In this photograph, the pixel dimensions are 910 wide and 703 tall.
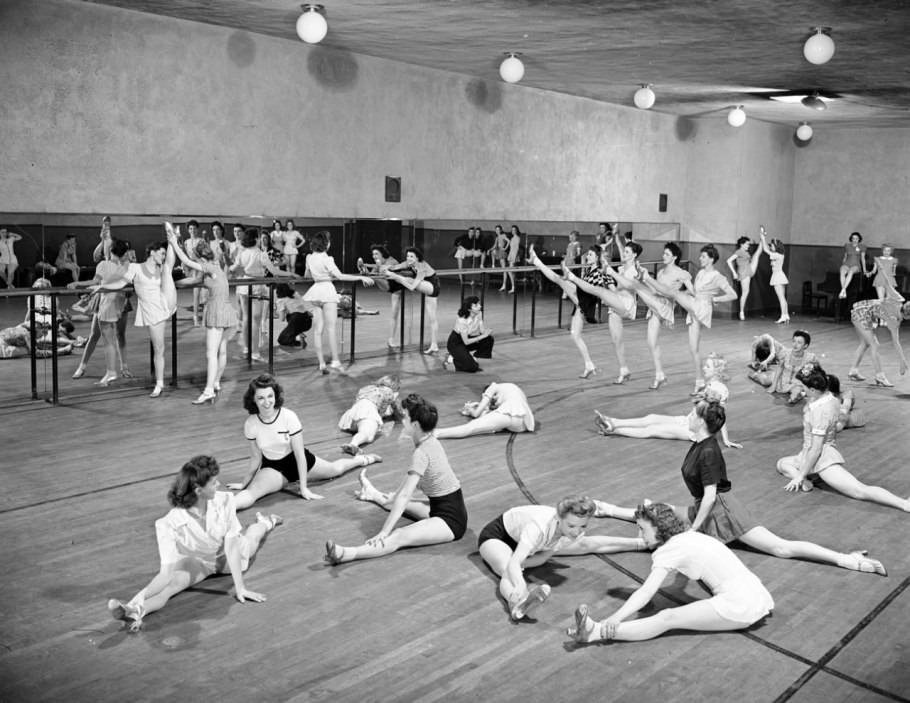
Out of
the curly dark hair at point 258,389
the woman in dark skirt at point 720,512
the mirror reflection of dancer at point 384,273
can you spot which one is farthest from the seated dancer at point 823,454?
the mirror reflection of dancer at point 384,273

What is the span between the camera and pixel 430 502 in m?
5.38

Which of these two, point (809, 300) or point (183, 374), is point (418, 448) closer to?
point (183, 374)

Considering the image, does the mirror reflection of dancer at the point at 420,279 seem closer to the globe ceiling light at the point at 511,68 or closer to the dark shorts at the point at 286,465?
Result: the globe ceiling light at the point at 511,68

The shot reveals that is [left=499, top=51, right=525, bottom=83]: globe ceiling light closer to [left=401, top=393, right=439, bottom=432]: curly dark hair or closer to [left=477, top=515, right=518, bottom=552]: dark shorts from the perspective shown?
[left=401, top=393, right=439, bottom=432]: curly dark hair

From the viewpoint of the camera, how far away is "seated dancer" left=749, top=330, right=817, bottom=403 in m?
9.49

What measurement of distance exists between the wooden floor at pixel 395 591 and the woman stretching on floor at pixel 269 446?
145mm

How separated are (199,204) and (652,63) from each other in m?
5.63

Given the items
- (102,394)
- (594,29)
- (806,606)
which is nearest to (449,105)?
(594,29)

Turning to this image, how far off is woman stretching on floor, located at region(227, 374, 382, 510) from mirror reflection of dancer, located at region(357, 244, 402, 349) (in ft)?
18.3

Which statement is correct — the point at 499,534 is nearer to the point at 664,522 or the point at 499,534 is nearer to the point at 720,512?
the point at 664,522

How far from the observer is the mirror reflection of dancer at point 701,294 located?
10.1 metres

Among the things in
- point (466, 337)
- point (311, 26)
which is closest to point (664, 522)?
point (311, 26)

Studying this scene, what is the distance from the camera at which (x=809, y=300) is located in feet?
61.3

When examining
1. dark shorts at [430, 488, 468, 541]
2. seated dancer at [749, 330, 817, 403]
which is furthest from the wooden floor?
seated dancer at [749, 330, 817, 403]
